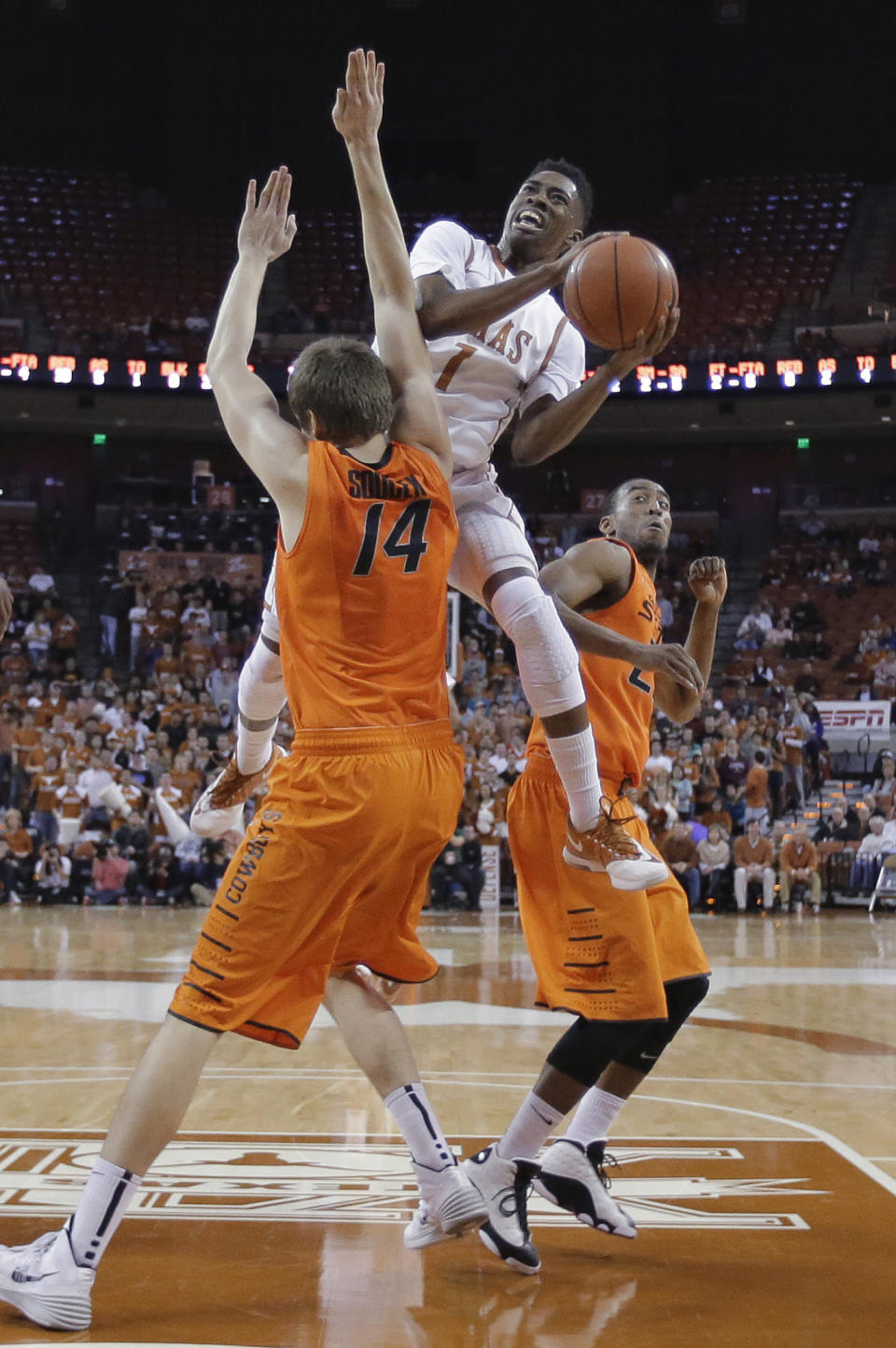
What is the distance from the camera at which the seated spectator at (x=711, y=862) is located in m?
16.2

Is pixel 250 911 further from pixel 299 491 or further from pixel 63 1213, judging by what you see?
pixel 63 1213

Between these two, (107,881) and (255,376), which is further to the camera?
(107,881)

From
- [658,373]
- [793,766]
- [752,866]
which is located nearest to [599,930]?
[752,866]

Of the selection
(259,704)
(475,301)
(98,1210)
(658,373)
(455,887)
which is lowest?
(455,887)

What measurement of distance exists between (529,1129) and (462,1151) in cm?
103

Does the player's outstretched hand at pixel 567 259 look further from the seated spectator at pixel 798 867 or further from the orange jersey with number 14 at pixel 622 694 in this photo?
the seated spectator at pixel 798 867

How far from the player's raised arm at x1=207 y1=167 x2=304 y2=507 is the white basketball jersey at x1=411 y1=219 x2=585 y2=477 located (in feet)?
1.54

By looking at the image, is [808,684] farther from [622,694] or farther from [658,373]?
[622,694]

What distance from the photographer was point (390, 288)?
3.57 metres

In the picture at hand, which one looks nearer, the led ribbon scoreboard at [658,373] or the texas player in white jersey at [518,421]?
the texas player in white jersey at [518,421]

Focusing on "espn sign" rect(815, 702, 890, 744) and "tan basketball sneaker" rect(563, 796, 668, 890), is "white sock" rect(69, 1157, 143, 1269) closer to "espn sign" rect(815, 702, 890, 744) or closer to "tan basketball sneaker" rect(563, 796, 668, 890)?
"tan basketball sneaker" rect(563, 796, 668, 890)

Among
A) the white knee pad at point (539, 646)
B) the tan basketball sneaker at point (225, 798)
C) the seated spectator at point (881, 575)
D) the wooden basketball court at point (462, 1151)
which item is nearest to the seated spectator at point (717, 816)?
the wooden basketball court at point (462, 1151)

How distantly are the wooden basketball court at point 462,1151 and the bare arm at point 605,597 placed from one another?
159cm

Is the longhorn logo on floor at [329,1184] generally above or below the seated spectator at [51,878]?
above
